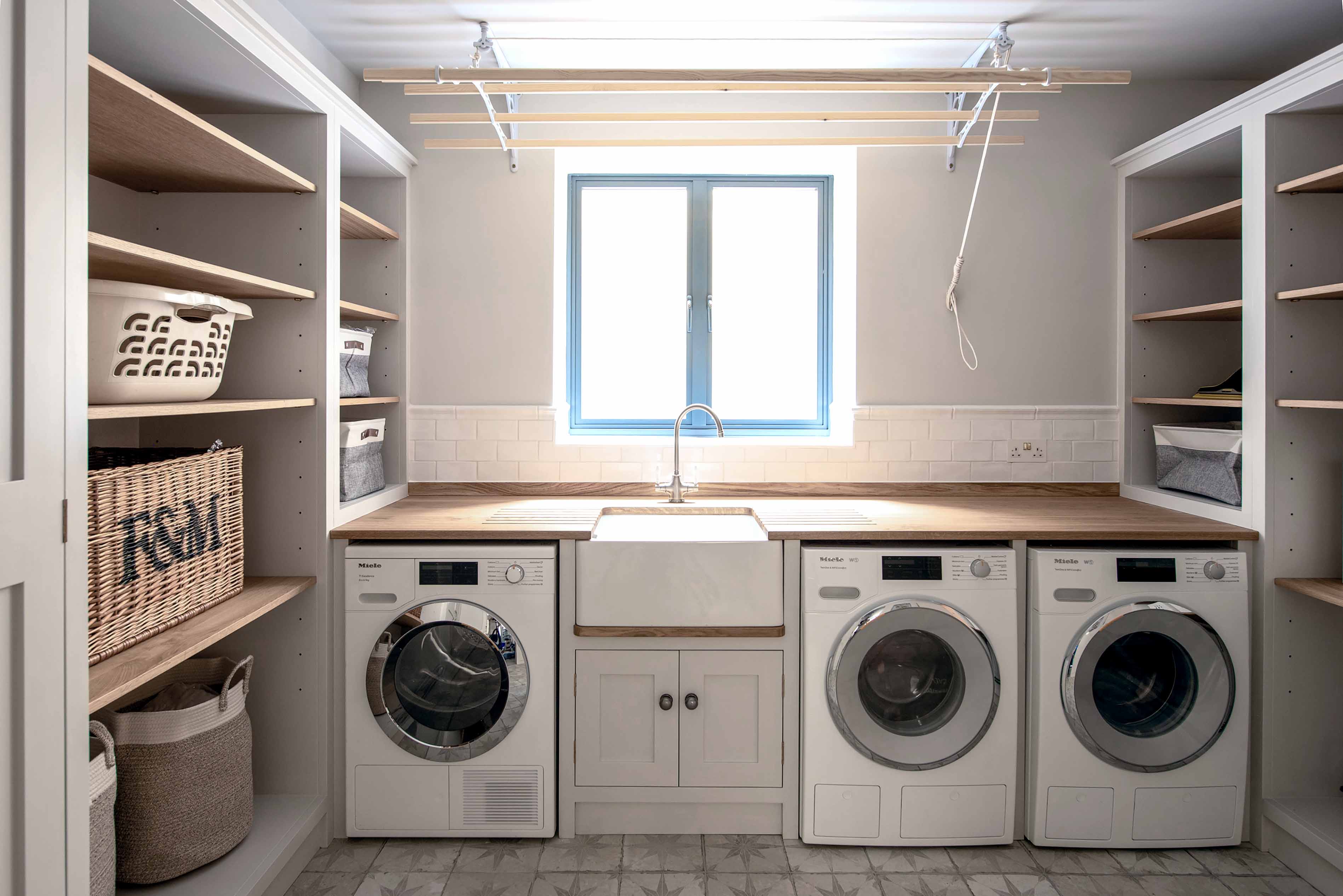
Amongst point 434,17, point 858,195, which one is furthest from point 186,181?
point 858,195

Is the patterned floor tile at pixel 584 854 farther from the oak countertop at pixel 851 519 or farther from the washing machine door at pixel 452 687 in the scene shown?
the oak countertop at pixel 851 519

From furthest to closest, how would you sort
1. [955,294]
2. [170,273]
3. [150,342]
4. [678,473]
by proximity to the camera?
[955,294] < [678,473] < [170,273] < [150,342]

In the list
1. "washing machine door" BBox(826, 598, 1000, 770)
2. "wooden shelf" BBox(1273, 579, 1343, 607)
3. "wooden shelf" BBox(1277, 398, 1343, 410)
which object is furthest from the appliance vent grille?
"wooden shelf" BBox(1277, 398, 1343, 410)

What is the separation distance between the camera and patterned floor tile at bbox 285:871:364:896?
208 cm

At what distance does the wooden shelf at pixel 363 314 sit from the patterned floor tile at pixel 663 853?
6.22ft

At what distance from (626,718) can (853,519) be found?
950 mm

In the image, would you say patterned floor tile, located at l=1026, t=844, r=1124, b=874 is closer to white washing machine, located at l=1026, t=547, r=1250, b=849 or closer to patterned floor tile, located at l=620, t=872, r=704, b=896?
white washing machine, located at l=1026, t=547, r=1250, b=849

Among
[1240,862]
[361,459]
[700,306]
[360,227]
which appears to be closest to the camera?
[1240,862]

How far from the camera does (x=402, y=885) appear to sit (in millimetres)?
2109

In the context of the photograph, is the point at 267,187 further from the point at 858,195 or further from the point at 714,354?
the point at 858,195

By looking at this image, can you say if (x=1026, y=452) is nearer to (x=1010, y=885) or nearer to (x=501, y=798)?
(x=1010, y=885)

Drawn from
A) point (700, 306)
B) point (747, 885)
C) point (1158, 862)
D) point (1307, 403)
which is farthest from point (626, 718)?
point (1307, 403)

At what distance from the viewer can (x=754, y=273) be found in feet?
10.9

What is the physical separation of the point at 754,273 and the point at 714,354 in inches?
15.3
